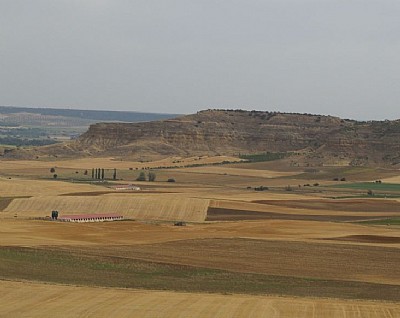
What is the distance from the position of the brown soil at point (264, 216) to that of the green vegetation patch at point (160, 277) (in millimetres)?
28449

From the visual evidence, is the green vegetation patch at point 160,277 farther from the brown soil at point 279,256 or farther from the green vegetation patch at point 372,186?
the green vegetation patch at point 372,186

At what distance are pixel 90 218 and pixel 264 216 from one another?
15.5 meters

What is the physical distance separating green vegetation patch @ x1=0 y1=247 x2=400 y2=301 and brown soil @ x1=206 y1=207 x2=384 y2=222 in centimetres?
2845

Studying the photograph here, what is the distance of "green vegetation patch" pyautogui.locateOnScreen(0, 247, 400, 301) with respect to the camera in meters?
41.4

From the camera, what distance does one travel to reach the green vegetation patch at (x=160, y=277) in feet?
136

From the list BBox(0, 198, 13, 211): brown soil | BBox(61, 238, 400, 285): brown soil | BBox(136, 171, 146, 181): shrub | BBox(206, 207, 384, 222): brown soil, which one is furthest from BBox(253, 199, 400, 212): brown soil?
BBox(136, 171, 146, 181): shrub

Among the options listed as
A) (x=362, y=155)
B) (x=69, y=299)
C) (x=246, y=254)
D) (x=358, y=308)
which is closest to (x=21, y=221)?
(x=246, y=254)

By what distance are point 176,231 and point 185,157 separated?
120 metres

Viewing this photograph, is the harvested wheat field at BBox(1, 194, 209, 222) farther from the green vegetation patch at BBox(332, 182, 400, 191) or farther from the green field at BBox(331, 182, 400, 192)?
the green vegetation patch at BBox(332, 182, 400, 191)

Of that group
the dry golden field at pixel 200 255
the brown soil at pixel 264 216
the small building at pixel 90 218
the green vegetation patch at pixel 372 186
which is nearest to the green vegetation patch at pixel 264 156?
the green vegetation patch at pixel 372 186

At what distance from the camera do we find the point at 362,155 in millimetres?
168000

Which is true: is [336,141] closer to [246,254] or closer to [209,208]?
[209,208]

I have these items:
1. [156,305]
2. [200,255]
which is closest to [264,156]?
[200,255]

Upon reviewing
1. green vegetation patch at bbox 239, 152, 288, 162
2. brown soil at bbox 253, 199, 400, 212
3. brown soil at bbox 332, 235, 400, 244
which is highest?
green vegetation patch at bbox 239, 152, 288, 162
